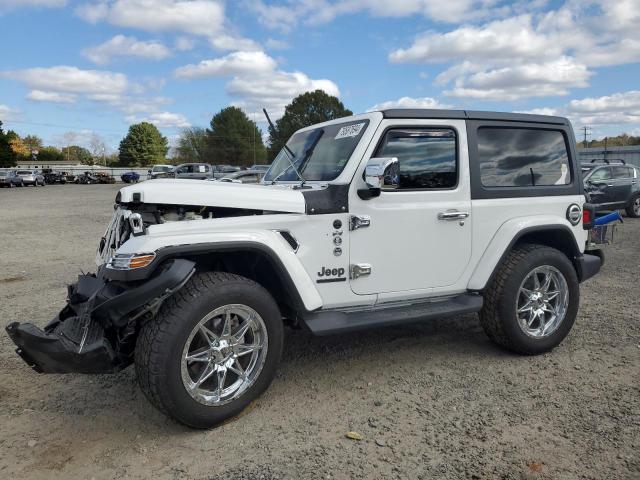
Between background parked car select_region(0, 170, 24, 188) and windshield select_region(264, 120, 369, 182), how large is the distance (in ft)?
142

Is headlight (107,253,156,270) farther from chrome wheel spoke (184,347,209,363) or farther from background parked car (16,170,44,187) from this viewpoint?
background parked car (16,170,44,187)

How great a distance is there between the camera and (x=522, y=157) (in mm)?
4441

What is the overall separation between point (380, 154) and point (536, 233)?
5.63 ft

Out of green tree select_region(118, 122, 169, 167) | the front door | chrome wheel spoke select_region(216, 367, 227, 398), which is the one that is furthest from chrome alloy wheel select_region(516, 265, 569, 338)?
green tree select_region(118, 122, 169, 167)

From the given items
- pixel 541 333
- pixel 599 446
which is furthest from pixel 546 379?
pixel 599 446

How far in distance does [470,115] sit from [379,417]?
251 centimetres

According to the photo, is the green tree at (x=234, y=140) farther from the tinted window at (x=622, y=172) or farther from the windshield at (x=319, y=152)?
the windshield at (x=319, y=152)

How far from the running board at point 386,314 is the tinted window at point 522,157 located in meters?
1.02

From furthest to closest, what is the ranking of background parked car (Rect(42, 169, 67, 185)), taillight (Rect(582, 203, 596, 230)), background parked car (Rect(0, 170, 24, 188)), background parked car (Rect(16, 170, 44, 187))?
background parked car (Rect(42, 169, 67, 185)) < background parked car (Rect(16, 170, 44, 187)) < background parked car (Rect(0, 170, 24, 188)) < taillight (Rect(582, 203, 596, 230))

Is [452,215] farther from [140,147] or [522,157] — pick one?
[140,147]

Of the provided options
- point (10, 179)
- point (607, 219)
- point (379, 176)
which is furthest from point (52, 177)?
point (379, 176)

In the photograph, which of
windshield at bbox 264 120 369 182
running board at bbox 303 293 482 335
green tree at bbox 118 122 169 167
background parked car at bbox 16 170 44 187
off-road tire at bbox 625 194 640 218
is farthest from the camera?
green tree at bbox 118 122 169 167

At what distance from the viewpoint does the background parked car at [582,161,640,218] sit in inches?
549

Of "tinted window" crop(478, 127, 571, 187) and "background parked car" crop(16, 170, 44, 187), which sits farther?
"background parked car" crop(16, 170, 44, 187)
